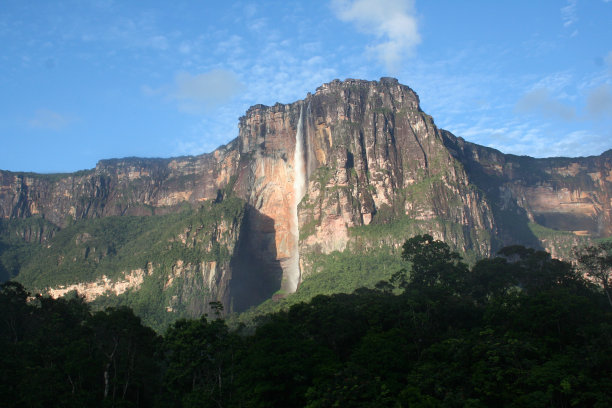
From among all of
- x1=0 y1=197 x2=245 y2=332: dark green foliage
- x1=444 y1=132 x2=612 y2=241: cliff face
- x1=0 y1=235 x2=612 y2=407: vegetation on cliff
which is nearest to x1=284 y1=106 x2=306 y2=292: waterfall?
x1=0 y1=197 x2=245 y2=332: dark green foliage

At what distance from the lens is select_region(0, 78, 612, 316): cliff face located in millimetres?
101750

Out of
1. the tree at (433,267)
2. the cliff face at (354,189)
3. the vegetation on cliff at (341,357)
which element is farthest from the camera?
the cliff face at (354,189)

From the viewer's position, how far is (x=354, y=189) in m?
104

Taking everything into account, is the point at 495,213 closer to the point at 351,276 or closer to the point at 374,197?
the point at 374,197

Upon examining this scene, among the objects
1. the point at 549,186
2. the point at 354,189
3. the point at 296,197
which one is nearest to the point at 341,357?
the point at 354,189

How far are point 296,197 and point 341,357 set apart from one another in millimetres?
78513

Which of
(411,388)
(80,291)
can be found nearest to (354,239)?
(80,291)

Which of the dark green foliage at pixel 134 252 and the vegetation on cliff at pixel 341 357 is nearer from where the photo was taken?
the vegetation on cliff at pixel 341 357

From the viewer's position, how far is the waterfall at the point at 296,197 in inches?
4353

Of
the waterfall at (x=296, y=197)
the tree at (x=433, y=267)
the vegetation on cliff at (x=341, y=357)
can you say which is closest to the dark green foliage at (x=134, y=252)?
the waterfall at (x=296, y=197)

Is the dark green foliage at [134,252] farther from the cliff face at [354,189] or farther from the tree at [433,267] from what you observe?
the tree at [433,267]

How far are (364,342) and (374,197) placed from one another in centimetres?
7198

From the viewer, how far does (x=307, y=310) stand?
44.3 metres

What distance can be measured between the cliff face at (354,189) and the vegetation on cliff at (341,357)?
184 feet
